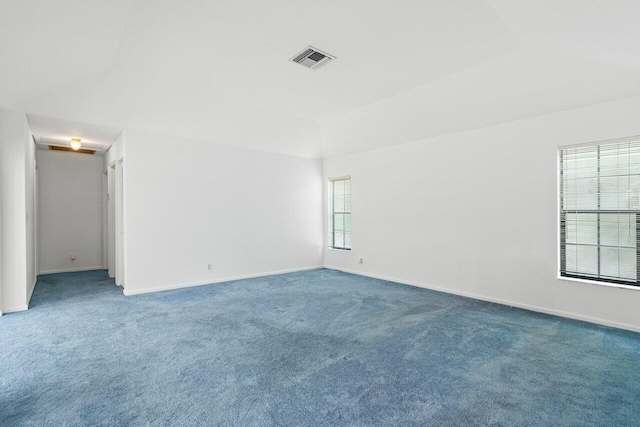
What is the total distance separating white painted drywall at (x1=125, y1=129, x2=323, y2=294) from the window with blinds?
443 cm

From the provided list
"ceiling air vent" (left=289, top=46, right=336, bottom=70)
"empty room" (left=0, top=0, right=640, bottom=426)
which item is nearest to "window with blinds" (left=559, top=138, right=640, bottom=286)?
"empty room" (left=0, top=0, right=640, bottom=426)

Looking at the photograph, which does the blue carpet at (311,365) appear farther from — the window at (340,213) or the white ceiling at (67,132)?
the window at (340,213)

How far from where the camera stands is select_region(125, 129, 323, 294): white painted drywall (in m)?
4.93

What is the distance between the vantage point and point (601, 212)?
12.1 ft

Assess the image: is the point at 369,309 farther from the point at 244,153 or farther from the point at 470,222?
the point at 244,153

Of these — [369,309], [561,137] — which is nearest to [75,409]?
[369,309]

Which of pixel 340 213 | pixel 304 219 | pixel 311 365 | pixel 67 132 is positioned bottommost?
pixel 311 365

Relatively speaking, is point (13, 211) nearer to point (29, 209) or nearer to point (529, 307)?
point (29, 209)

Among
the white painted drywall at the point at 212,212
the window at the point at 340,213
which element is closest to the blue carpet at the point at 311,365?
the white painted drywall at the point at 212,212

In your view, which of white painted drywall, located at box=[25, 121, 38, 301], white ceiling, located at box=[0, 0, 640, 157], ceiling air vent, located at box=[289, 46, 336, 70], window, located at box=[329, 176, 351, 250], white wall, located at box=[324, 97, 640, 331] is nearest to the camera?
white ceiling, located at box=[0, 0, 640, 157]

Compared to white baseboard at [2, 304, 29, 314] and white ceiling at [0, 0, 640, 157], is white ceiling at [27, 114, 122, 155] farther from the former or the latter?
white baseboard at [2, 304, 29, 314]

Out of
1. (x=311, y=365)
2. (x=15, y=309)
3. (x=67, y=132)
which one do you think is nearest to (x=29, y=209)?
(x=67, y=132)

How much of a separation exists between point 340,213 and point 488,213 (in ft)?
10.5

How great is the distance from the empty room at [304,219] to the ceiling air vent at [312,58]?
0.16 ft
